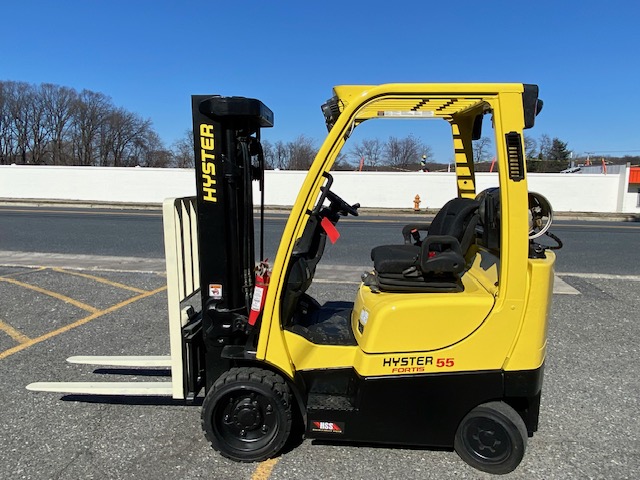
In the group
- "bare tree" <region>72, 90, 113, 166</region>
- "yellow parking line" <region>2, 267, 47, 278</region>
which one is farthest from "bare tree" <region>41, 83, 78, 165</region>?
"yellow parking line" <region>2, 267, 47, 278</region>

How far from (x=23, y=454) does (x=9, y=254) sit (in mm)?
8490

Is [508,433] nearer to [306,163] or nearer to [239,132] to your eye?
[239,132]

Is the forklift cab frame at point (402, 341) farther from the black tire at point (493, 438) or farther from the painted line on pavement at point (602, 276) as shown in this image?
the painted line on pavement at point (602, 276)

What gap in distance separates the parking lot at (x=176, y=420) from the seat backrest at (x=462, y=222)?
4.55 feet

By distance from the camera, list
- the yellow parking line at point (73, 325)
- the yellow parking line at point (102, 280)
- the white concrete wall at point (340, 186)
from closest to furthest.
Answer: the yellow parking line at point (73, 325) < the yellow parking line at point (102, 280) < the white concrete wall at point (340, 186)

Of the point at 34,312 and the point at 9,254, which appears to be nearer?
the point at 34,312

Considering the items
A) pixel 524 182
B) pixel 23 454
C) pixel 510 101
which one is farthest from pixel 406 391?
pixel 23 454

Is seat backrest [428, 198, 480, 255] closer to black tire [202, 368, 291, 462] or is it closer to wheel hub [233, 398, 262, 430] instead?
black tire [202, 368, 291, 462]

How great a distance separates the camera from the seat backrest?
300 centimetres

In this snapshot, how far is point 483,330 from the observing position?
8.50 ft

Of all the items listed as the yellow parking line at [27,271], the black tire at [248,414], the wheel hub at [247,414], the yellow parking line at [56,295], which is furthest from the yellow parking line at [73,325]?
the wheel hub at [247,414]

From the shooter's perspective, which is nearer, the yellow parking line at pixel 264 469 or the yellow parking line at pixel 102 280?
the yellow parking line at pixel 264 469

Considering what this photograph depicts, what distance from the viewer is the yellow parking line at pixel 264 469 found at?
269cm

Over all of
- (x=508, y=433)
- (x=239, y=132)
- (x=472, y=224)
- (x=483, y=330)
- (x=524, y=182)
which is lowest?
(x=508, y=433)
